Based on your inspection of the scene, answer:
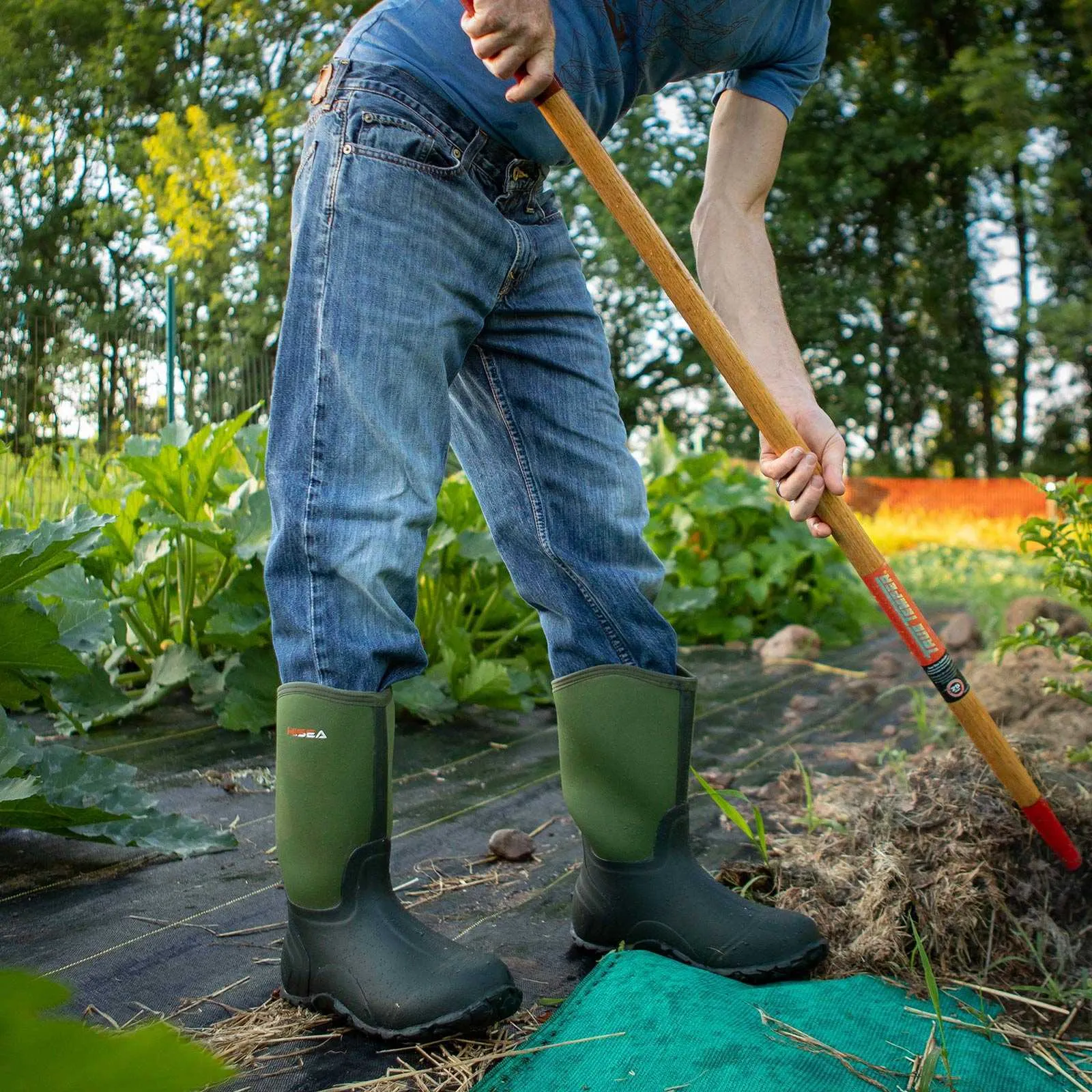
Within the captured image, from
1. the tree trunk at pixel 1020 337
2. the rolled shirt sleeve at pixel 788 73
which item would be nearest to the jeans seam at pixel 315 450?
the rolled shirt sleeve at pixel 788 73

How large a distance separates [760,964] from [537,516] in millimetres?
693

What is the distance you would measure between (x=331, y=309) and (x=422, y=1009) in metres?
0.83

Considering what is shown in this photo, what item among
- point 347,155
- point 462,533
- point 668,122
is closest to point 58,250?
point 668,122

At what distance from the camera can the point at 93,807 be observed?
164 centimetres

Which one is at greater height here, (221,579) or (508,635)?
(221,579)

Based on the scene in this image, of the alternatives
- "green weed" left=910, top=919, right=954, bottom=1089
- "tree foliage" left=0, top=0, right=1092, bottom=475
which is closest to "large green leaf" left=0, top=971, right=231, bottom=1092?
"green weed" left=910, top=919, right=954, bottom=1089

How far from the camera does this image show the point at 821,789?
98.7 inches

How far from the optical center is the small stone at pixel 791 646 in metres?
4.50

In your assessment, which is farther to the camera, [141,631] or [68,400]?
[68,400]

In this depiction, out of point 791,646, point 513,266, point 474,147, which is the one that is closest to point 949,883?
point 513,266

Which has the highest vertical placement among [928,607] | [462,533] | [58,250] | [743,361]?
[58,250]

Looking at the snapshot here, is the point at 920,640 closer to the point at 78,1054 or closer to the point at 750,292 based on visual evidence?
the point at 750,292

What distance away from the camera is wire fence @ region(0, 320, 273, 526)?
12.5ft

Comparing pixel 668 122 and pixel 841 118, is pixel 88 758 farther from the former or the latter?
pixel 841 118
